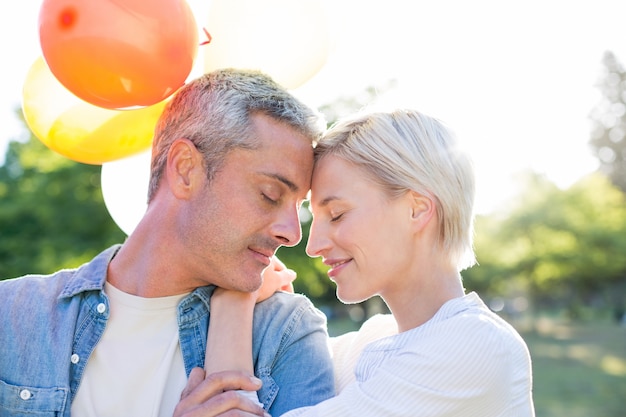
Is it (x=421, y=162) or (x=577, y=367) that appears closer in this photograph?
(x=421, y=162)

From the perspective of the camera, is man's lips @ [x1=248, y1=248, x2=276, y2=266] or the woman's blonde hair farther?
man's lips @ [x1=248, y1=248, x2=276, y2=266]

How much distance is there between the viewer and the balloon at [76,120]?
2771mm

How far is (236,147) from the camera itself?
97.7 inches

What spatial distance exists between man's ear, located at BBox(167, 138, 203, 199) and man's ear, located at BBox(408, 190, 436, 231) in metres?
0.74

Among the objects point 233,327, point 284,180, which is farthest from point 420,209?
point 233,327

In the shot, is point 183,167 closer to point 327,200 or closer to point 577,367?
point 327,200

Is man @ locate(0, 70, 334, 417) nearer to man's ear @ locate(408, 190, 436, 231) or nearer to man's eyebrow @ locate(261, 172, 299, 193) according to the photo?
man's eyebrow @ locate(261, 172, 299, 193)

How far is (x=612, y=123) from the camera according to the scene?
46625 mm

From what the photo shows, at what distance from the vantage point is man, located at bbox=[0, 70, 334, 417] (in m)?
2.38

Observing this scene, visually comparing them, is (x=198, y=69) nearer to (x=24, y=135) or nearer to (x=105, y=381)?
(x=105, y=381)

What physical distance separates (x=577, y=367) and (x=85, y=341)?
21.0 meters

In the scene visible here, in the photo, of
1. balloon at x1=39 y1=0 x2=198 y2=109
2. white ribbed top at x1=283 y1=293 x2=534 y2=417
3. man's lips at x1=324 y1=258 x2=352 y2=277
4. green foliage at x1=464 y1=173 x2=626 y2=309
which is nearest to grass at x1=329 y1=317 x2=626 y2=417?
green foliage at x1=464 y1=173 x2=626 y2=309

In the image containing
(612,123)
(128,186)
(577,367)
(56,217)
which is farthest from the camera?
(612,123)

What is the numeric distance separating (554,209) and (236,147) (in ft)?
97.3
